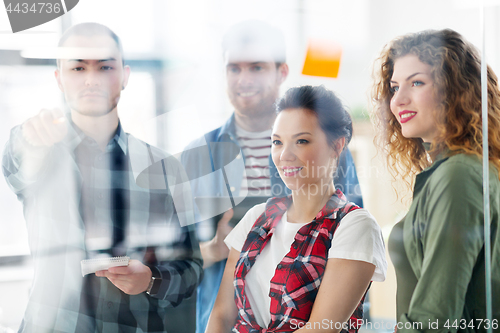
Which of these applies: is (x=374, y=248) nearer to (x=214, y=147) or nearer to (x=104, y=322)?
(x=214, y=147)

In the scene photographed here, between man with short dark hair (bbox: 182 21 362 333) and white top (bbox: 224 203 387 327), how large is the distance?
74 mm

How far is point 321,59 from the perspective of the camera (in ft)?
3.77

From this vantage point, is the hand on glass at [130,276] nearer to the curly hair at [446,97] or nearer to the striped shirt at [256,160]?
the striped shirt at [256,160]

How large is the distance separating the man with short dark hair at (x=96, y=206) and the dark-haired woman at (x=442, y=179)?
2.00 feet

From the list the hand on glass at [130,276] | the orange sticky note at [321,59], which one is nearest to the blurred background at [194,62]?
the orange sticky note at [321,59]

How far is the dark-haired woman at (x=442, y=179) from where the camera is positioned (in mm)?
1106

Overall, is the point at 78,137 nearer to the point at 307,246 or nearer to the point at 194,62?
the point at 194,62

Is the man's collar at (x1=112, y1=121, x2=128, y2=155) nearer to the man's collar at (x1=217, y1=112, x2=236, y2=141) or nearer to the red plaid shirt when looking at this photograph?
the man's collar at (x1=217, y1=112, x2=236, y2=141)

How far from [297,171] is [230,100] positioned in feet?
0.92

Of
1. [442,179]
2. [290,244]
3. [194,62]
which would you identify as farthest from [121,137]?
[442,179]

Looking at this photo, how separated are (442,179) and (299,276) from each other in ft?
1.52

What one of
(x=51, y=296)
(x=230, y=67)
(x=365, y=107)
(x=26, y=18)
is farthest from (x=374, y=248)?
(x=26, y=18)

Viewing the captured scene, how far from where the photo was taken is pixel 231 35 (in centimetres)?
118

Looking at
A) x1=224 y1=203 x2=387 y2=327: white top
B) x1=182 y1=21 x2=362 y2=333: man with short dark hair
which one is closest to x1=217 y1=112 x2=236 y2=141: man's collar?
x1=182 y1=21 x2=362 y2=333: man with short dark hair
